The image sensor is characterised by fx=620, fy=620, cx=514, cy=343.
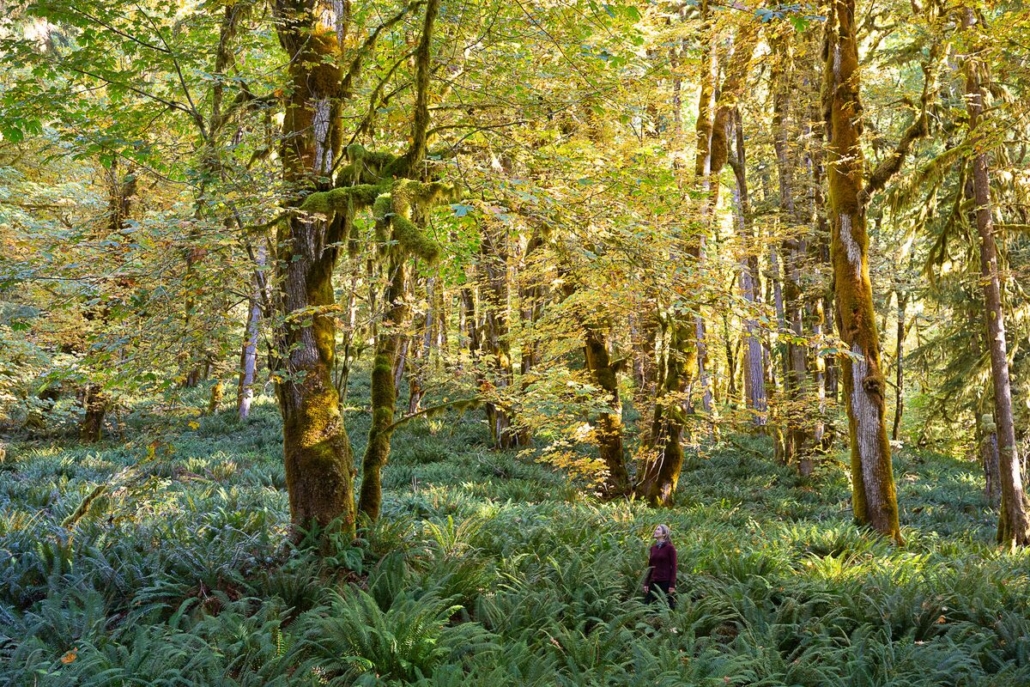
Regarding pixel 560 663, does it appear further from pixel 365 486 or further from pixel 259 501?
pixel 259 501

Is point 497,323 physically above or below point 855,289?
above

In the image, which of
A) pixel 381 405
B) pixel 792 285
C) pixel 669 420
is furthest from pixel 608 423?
pixel 792 285

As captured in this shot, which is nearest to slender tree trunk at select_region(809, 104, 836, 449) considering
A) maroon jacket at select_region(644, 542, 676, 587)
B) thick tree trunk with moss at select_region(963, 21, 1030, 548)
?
thick tree trunk with moss at select_region(963, 21, 1030, 548)

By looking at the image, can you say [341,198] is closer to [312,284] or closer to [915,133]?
[312,284]

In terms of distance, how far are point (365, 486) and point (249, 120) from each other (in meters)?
4.10

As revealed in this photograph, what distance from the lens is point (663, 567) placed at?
6465 millimetres

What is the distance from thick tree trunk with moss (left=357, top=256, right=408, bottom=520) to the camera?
6.54 metres

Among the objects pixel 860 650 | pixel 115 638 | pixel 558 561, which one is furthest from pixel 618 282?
pixel 115 638

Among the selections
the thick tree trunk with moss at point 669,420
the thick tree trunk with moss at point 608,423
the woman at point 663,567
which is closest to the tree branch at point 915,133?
the thick tree trunk with moss at point 669,420

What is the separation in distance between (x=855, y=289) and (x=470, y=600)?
6.86 meters

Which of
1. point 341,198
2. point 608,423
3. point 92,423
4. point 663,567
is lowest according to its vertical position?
point 663,567

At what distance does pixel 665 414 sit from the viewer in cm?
1184

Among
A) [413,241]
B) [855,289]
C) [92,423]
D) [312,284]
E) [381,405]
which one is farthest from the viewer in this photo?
[92,423]

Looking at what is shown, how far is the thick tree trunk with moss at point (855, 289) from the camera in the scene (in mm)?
8766
